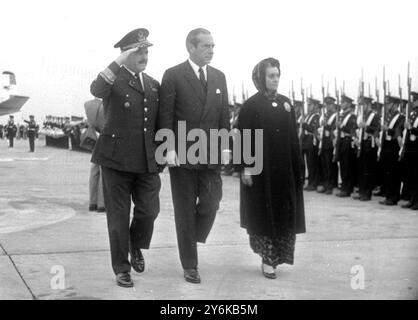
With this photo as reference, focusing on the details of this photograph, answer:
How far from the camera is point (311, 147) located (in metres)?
12.4

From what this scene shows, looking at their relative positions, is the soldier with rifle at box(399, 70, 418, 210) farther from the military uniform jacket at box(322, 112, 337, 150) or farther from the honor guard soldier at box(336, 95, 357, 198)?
the military uniform jacket at box(322, 112, 337, 150)

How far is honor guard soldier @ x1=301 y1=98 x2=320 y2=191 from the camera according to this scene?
12273 mm

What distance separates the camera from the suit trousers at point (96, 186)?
344 inches

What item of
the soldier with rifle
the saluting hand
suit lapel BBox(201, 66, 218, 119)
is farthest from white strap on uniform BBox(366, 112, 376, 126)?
the saluting hand

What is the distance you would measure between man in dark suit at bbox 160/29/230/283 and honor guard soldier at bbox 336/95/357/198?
248 inches

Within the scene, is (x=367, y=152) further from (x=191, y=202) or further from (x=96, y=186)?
(x=191, y=202)

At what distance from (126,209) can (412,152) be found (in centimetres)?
572

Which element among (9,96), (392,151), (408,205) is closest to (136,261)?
(408,205)

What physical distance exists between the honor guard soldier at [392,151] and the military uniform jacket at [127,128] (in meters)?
5.77

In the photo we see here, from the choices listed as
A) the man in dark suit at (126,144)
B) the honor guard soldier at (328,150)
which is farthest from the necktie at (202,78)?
the honor guard soldier at (328,150)

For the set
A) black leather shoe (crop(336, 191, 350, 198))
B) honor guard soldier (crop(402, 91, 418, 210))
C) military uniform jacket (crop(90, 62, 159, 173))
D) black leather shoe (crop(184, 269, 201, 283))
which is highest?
military uniform jacket (crop(90, 62, 159, 173))

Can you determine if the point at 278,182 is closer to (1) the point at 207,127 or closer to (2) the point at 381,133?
(1) the point at 207,127

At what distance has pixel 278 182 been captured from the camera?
17.5 ft

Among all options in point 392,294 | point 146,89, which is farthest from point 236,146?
point 392,294
